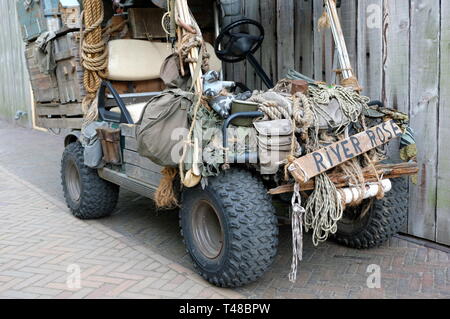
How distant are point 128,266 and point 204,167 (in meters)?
1.28

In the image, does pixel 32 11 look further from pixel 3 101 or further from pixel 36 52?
pixel 3 101

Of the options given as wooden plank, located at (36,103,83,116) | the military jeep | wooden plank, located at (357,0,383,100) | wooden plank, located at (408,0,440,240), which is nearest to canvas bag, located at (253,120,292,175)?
the military jeep

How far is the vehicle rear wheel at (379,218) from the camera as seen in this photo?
401cm

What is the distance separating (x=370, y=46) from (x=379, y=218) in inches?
62.8

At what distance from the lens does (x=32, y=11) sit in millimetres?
5891

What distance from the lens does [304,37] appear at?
5.34 meters

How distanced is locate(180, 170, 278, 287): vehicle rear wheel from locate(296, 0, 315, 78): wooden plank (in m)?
2.24

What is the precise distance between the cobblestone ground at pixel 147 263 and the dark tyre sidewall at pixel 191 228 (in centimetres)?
18

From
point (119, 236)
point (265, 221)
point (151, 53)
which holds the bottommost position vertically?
point (119, 236)

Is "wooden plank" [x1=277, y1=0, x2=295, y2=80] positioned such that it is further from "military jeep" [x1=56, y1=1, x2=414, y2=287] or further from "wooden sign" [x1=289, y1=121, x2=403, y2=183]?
"wooden sign" [x1=289, y1=121, x2=403, y2=183]

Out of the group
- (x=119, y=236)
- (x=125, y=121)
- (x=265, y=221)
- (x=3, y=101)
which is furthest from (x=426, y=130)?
(x=3, y=101)

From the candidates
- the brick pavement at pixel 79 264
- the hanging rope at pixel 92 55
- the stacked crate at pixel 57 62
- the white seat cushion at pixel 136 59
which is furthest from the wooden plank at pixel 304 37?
the brick pavement at pixel 79 264

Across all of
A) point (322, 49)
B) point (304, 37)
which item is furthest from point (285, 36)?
point (322, 49)

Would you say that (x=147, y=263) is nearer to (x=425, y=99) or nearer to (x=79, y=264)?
(x=79, y=264)
